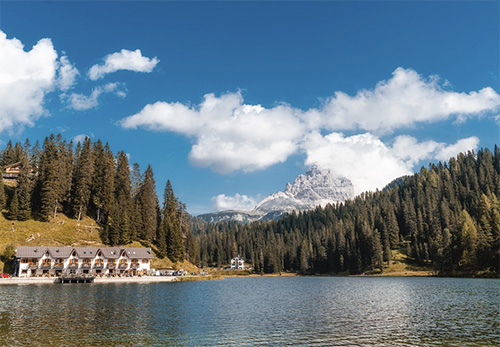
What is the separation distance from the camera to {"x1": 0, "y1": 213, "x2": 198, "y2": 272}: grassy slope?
122550 mm

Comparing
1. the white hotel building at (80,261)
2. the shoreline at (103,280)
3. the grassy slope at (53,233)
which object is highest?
the grassy slope at (53,233)

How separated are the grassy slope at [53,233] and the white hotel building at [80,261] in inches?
216

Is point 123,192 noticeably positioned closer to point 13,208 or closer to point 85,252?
point 85,252

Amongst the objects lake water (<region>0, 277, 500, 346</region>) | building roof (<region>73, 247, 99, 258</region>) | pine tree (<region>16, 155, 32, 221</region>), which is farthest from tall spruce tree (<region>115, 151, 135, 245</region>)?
lake water (<region>0, 277, 500, 346</region>)

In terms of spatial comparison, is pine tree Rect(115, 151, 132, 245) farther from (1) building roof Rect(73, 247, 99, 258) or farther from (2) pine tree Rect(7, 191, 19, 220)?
(2) pine tree Rect(7, 191, 19, 220)

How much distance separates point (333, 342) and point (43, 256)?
120m

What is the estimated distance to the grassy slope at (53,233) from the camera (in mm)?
122550

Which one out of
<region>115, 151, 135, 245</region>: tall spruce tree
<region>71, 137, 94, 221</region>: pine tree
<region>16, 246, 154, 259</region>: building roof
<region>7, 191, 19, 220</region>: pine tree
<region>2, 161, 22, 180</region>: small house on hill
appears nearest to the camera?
<region>16, 246, 154, 259</region>: building roof

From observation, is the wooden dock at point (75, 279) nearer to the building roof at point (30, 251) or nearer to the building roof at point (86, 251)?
the building roof at point (86, 251)

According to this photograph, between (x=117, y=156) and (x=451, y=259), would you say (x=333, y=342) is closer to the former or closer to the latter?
(x=451, y=259)

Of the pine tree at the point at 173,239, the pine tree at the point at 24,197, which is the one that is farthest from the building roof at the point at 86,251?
the pine tree at the point at 173,239

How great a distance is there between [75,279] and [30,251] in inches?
688

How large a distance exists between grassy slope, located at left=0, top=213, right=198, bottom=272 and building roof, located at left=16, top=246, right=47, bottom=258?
4.86 meters

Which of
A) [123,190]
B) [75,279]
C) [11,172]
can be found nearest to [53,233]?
[75,279]
